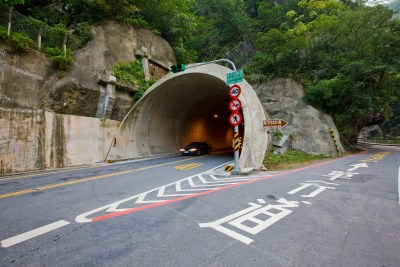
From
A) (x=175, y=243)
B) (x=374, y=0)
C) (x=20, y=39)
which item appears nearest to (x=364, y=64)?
(x=374, y=0)

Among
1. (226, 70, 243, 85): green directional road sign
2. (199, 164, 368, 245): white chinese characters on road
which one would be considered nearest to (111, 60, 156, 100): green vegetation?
(226, 70, 243, 85): green directional road sign

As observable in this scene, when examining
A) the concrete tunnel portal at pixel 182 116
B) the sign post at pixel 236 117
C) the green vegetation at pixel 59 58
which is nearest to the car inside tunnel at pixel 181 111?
the concrete tunnel portal at pixel 182 116

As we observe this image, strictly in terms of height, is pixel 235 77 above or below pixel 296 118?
above

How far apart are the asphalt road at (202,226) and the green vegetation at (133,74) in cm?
1215

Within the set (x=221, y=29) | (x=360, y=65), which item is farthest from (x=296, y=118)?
(x=221, y=29)

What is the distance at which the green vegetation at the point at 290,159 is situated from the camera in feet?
37.8

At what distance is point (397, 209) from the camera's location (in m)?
4.39

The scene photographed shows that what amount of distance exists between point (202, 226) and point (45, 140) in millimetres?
10747

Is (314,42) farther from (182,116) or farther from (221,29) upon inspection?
(182,116)

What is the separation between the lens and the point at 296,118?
18141 millimetres

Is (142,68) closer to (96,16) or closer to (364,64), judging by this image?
(96,16)

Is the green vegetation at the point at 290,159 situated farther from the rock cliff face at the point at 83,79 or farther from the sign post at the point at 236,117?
the rock cliff face at the point at 83,79

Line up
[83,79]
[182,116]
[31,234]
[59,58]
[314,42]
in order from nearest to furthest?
1. [31,234]
2. [59,58]
3. [83,79]
4. [182,116]
5. [314,42]

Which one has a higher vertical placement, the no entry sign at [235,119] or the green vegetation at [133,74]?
the green vegetation at [133,74]
